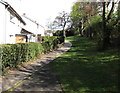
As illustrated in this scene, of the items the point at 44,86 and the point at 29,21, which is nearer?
the point at 44,86

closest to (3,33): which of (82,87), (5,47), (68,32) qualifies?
(5,47)

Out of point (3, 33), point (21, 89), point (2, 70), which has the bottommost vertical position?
point (21, 89)

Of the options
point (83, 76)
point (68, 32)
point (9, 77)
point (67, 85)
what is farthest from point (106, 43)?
point (68, 32)

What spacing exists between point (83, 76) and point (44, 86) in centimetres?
202

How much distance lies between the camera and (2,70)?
634cm

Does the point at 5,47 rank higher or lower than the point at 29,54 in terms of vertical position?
higher

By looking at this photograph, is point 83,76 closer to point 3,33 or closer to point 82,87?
point 82,87

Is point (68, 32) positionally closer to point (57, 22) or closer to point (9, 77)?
point (57, 22)

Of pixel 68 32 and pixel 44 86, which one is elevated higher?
pixel 68 32

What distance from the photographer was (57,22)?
60125 mm

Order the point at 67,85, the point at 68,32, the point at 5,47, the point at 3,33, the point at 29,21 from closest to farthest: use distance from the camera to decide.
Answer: the point at 67,85 < the point at 5,47 < the point at 3,33 < the point at 29,21 < the point at 68,32

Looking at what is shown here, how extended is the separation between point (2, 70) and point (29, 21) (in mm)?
36054

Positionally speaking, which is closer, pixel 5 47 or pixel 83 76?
pixel 83 76

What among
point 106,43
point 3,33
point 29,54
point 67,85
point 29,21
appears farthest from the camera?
point 29,21
